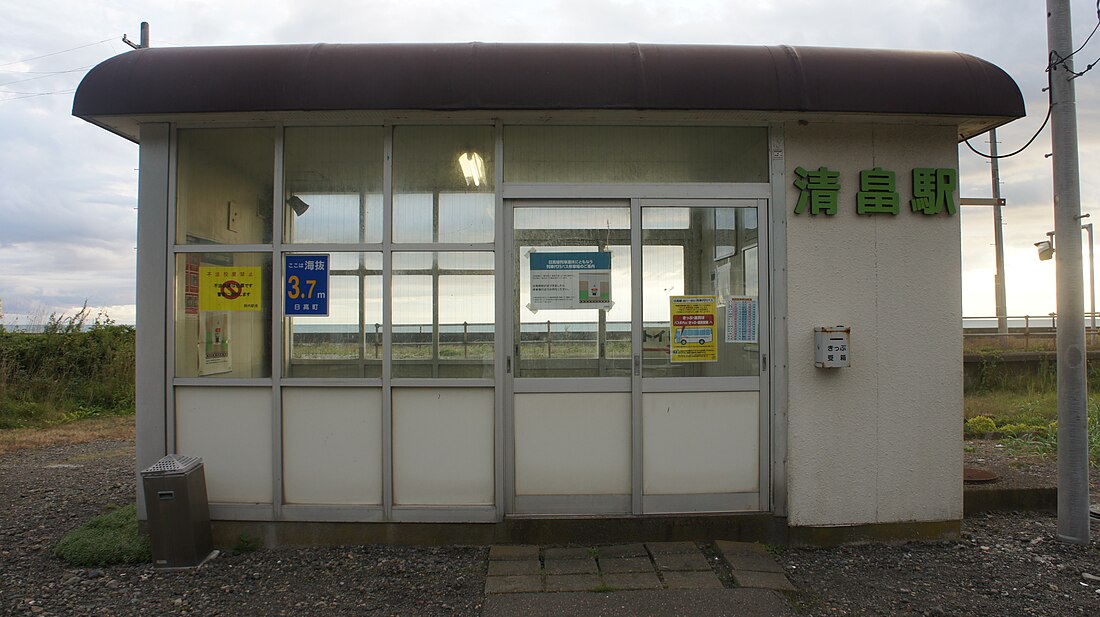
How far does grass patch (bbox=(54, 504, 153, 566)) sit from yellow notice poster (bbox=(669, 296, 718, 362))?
3.89m

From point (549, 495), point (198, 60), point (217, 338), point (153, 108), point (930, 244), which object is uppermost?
point (198, 60)

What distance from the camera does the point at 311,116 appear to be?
4375 mm

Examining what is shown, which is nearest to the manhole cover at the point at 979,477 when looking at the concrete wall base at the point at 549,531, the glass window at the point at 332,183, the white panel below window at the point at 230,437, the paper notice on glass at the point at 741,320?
the concrete wall base at the point at 549,531

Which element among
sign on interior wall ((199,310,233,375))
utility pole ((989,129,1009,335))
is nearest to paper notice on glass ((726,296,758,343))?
sign on interior wall ((199,310,233,375))

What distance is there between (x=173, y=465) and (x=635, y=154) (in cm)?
387

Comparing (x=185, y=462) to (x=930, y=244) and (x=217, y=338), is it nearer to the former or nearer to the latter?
(x=217, y=338)

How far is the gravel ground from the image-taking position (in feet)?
11.8

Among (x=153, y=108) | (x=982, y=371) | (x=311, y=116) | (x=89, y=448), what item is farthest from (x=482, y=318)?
(x=982, y=371)

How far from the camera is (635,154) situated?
15.0ft

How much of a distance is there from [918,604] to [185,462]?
475 cm

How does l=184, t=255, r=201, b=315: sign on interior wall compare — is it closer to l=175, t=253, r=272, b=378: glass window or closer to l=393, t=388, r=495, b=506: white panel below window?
l=175, t=253, r=272, b=378: glass window

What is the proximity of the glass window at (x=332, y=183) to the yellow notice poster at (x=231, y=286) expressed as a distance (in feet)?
1.31

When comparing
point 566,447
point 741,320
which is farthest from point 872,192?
point 566,447

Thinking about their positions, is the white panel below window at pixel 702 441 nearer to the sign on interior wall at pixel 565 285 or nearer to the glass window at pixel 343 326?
the sign on interior wall at pixel 565 285
